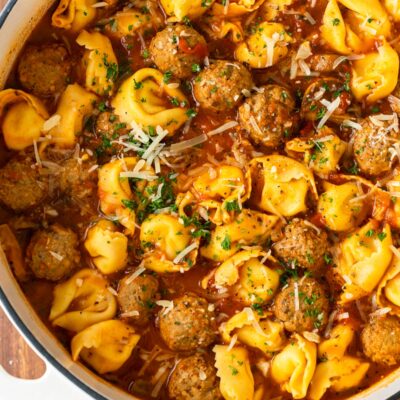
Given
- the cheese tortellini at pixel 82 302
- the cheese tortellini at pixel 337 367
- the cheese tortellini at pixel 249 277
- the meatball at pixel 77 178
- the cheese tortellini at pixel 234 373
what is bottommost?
the cheese tortellini at pixel 337 367

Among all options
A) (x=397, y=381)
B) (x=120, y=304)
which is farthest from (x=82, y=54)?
(x=397, y=381)

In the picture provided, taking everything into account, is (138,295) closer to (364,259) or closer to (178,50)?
(364,259)

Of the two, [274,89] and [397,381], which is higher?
[274,89]

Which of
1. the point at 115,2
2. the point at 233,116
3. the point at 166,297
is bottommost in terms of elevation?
the point at 166,297

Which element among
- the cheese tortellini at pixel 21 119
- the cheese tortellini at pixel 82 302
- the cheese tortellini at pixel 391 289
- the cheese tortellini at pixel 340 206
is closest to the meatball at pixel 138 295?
the cheese tortellini at pixel 82 302

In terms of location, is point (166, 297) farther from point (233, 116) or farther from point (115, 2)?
point (115, 2)

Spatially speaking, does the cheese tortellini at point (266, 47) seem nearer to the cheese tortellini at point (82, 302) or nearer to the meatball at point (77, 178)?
the meatball at point (77, 178)
